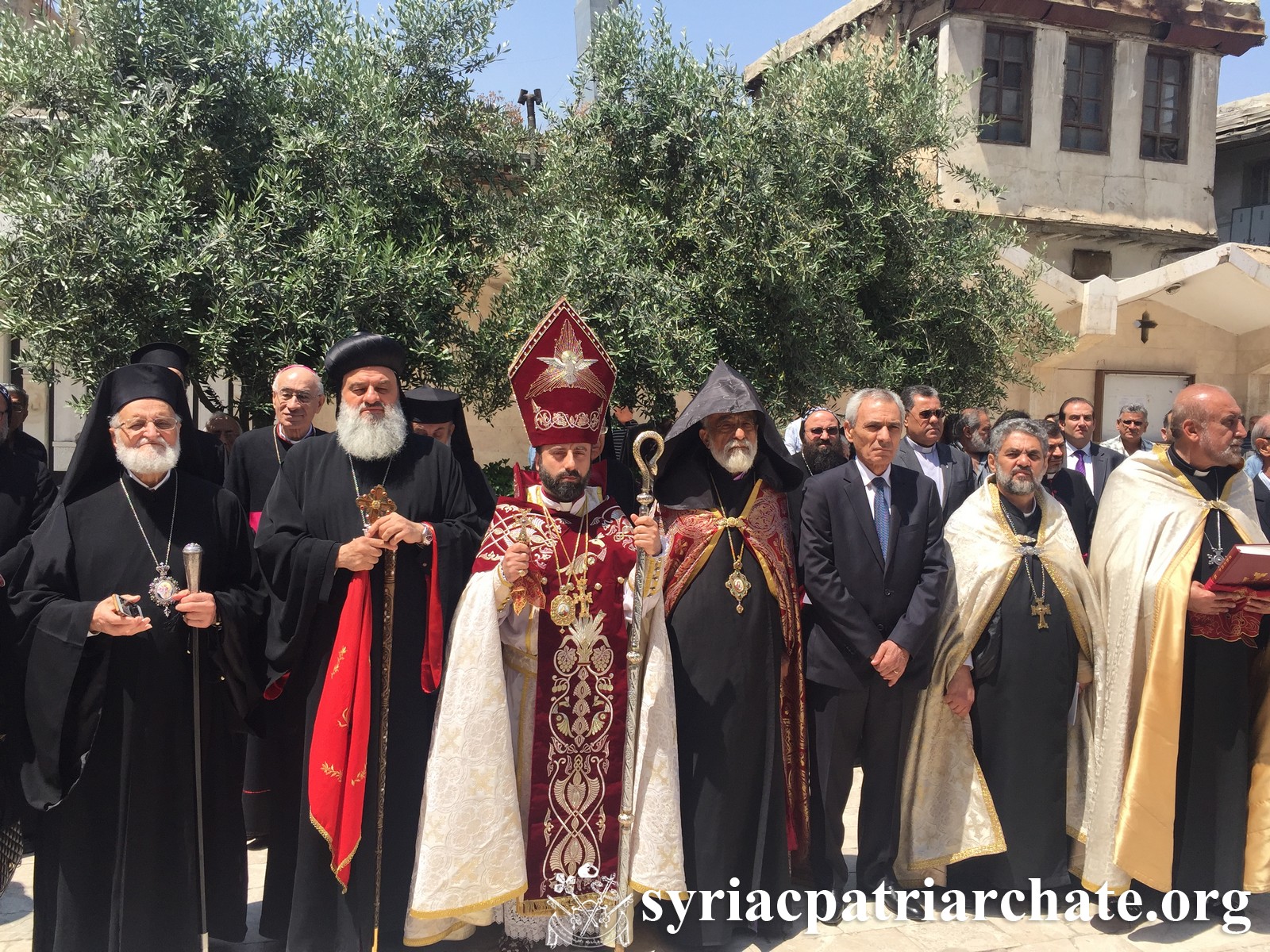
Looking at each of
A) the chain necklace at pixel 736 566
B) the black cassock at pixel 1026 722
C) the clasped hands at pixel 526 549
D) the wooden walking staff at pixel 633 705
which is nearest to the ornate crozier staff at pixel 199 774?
the clasped hands at pixel 526 549

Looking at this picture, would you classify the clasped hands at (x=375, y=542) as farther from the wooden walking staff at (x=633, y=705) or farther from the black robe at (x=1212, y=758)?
the black robe at (x=1212, y=758)

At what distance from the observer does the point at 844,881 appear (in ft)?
15.2

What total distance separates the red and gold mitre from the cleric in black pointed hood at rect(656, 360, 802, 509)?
491mm

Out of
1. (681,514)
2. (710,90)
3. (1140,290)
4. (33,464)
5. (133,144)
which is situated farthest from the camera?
(1140,290)

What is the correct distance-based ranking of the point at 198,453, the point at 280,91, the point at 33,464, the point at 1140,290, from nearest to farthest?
the point at 198,453
the point at 33,464
the point at 280,91
the point at 1140,290

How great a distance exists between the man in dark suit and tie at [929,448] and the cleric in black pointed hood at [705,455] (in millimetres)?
2081

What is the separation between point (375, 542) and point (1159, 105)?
60.0 feet

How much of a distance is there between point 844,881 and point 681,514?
1.87 meters

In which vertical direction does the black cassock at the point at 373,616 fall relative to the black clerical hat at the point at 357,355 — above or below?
below

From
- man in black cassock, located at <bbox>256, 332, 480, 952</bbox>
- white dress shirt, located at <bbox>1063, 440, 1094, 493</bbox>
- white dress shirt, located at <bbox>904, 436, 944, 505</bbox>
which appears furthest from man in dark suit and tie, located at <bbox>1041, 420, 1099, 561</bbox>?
man in black cassock, located at <bbox>256, 332, 480, 952</bbox>

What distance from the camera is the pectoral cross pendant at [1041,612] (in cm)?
457

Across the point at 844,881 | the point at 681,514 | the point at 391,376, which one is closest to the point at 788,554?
the point at 681,514

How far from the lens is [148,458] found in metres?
3.70

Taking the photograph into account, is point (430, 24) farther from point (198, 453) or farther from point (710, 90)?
point (198, 453)
